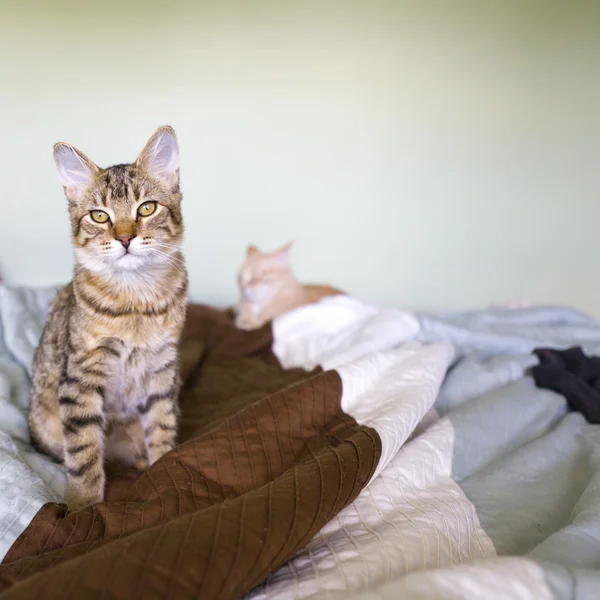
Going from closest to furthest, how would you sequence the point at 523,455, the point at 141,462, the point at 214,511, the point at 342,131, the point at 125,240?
the point at 214,511
the point at 125,240
the point at 523,455
the point at 141,462
the point at 342,131

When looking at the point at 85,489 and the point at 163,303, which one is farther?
the point at 163,303

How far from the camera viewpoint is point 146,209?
1.12 m

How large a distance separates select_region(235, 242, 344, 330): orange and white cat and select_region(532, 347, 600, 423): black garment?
0.92 meters

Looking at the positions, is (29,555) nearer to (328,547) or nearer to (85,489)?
(85,489)

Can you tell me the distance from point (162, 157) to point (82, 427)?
618mm

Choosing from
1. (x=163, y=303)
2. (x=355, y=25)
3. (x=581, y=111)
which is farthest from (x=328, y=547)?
(x=581, y=111)

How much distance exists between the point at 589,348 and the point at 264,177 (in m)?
1.50

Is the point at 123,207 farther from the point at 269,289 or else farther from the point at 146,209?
the point at 269,289

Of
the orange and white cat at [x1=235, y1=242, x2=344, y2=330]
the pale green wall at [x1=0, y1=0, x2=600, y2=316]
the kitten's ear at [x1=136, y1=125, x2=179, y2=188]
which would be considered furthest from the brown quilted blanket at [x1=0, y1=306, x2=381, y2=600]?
the pale green wall at [x1=0, y1=0, x2=600, y2=316]

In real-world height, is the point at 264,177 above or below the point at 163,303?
above

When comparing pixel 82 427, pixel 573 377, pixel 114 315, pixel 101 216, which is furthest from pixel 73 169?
pixel 573 377

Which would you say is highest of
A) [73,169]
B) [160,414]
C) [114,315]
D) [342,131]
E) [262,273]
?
[342,131]

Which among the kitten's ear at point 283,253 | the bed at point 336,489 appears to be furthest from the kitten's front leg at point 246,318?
the bed at point 336,489

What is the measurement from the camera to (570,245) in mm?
2666
